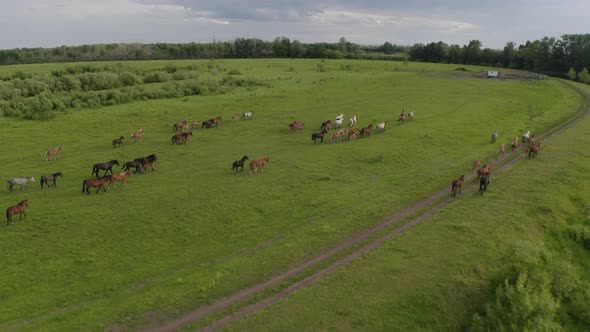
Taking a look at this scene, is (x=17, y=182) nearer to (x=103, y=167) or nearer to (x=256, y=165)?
(x=103, y=167)

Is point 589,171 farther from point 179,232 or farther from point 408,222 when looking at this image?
point 179,232

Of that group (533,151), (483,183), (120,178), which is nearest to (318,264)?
(483,183)

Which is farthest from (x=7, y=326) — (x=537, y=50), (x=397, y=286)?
(x=537, y=50)

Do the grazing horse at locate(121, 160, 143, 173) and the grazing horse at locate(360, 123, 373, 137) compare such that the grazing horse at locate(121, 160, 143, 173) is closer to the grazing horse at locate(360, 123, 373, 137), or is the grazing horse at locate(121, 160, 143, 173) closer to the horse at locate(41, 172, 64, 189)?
the horse at locate(41, 172, 64, 189)

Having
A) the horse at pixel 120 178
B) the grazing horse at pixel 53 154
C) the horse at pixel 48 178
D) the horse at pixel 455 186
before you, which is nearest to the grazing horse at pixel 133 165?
the horse at pixel 120 178

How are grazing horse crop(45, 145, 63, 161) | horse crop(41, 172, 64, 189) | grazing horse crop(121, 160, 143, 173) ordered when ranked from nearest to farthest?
horse crop(41, 172, 64, 189), grazing horse crop(121, 160, 143, 173), grazing horse crop(45, 145, 63, 161)

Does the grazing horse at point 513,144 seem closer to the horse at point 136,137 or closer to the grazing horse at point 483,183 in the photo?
the grazing horse at point 483,183

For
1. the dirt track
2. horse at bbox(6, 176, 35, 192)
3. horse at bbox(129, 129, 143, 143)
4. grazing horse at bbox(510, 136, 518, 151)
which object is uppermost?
grazing horse at bbox(510, 136, 518, 151)

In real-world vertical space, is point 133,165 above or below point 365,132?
below

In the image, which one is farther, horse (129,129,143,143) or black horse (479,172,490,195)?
horse (129,129,143,143)

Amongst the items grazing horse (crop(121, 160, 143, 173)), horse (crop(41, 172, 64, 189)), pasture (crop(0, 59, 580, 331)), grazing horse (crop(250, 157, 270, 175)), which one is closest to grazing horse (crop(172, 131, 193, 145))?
pasture (crop(0, 59, 580, 331))
